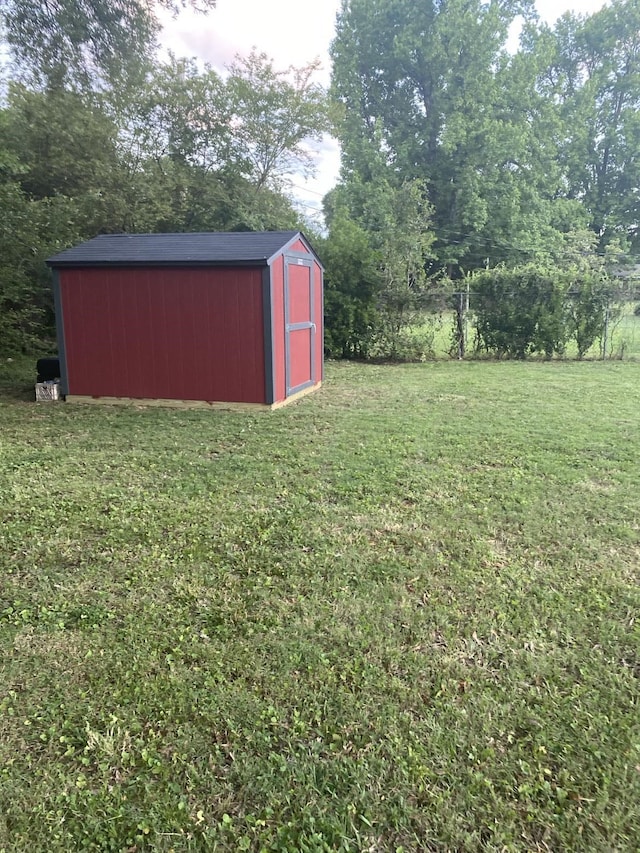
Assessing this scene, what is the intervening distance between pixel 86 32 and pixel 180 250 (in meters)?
2.93

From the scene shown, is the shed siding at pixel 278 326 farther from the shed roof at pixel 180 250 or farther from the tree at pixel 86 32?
the tree at pixel 86 32

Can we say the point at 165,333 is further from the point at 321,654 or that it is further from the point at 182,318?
the point at 321,654

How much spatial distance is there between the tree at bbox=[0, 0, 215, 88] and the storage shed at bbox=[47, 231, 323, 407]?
2422mm

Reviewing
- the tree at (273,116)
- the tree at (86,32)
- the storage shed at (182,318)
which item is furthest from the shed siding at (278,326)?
the tree at (273,116)

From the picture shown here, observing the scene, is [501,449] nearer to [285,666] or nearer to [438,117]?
[285,666]

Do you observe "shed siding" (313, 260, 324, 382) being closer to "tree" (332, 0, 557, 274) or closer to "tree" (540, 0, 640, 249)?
"tree" (332, 0, 557, 274)

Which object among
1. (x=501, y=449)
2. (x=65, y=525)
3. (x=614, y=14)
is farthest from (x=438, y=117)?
(x=65, y=525)

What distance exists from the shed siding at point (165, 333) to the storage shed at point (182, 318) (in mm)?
12

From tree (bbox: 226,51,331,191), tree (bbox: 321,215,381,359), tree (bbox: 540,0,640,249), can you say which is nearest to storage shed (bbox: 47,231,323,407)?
tree (bbox: 321,215,381,359)

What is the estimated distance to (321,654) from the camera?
2137 mm

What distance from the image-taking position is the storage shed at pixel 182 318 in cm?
662

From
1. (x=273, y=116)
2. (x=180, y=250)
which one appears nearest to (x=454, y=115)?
(x=273, y=116)

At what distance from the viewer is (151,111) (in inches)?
578

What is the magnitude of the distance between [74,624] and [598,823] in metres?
1.97
